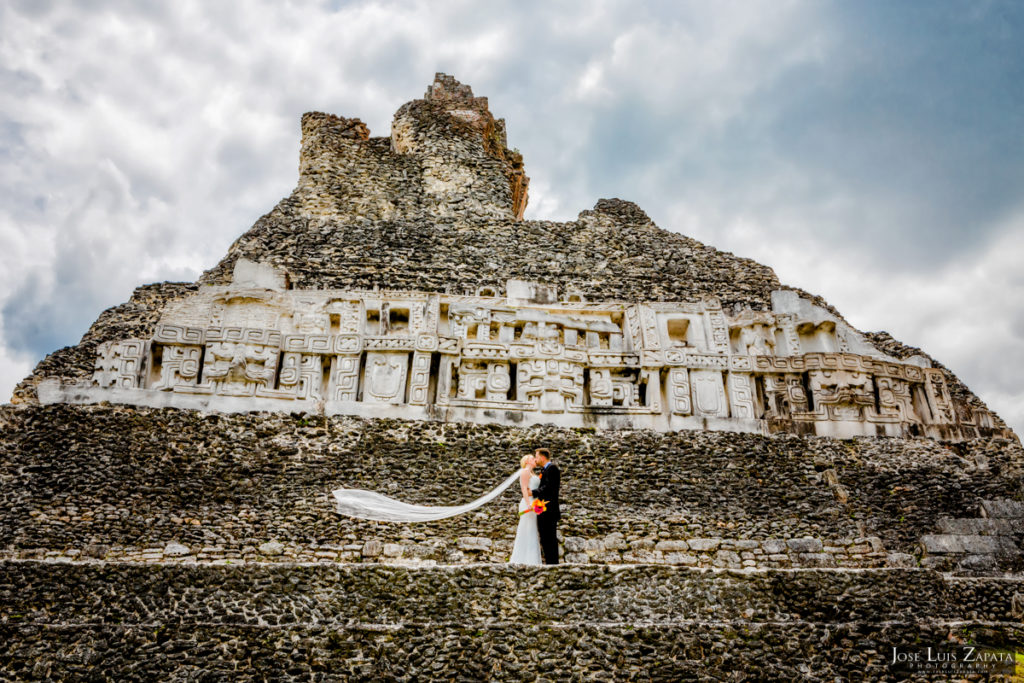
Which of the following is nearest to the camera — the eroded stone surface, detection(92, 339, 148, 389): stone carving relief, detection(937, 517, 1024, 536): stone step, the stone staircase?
the stone staircase

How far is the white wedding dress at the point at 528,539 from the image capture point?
7.32 metres

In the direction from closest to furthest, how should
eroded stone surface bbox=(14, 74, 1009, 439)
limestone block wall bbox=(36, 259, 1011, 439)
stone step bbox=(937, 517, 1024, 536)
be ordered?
stone step bbox=(937, 517, 1024, 536) → limestone block wall bbox=(36, 259, 1011, 439) → eroded stone surface bbox=(14, 74, 1009, 439)

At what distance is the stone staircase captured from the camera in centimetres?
821

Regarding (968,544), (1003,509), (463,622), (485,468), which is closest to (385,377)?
(485,468)

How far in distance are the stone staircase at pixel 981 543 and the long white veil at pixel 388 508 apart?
474cm

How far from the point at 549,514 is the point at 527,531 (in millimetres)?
276

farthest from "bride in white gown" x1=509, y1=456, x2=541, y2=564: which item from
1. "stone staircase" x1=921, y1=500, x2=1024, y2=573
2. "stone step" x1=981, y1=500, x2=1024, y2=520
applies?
"stone step" x1=981, y1=500, x2=1024, y2=520

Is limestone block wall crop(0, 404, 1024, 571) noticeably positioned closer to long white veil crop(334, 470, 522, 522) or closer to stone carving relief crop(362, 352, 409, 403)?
long white veil crop(334, 470, 522, 522)

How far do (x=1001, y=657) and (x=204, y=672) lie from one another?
667cm

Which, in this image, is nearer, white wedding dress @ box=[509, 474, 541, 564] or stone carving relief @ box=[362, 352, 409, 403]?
white wedding dress @ box=[509, 474, 541, 564]

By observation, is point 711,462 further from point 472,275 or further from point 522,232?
point 522,232

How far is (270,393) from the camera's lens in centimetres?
1088

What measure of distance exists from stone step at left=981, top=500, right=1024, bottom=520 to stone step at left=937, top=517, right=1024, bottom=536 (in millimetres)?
135

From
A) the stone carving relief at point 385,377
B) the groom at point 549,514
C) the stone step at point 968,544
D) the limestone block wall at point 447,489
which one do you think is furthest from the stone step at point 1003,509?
the stone carving relief at point 385,377
